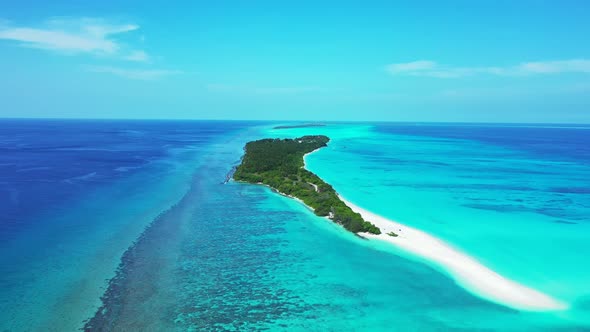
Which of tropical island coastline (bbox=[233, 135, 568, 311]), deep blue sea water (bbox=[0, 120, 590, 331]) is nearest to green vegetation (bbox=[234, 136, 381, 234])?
tropical island coastline (bbox=[233, 135, 568, 311])

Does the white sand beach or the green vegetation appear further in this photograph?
the green vegetation

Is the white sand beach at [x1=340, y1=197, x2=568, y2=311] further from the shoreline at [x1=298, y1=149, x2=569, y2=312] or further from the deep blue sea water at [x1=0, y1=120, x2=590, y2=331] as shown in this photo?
the deep blue sea water at [x1=0, y1=120, x2=590, y2=331]

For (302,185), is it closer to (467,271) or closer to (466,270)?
(466,270)

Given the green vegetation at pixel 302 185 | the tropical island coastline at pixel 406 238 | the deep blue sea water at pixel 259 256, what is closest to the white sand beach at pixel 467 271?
the tropical island coastline at pixel 406 238

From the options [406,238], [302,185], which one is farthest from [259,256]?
[302,185]

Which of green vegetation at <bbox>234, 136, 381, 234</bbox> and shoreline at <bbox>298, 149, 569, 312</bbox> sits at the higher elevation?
green vegetation at <bbox>234, 136, 381, 234</bbox>

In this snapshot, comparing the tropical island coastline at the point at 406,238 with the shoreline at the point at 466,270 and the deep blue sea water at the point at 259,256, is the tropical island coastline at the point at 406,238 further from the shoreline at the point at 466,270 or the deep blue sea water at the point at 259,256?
the deep blue sea water at the point at 259,256
